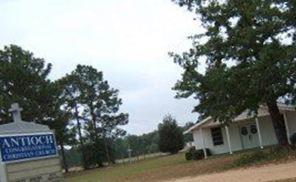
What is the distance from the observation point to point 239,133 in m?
53.8

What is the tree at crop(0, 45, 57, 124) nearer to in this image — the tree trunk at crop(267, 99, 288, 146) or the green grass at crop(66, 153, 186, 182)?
the green grass at crop(66, 153, 186, 182)

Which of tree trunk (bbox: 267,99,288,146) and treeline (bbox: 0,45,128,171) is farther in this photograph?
treeline (bbox: 0,45,128,171)

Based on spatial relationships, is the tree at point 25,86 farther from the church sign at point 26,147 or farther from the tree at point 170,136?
the church sign at point 26,147

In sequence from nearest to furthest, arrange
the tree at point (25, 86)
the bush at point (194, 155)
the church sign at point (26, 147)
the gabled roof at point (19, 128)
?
the church sign at point (26, 147)
the gabled roof at point (19, 128)
the bush at point (194, 155)
the tree at point (25, 86)

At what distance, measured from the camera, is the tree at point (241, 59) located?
30500 millimetres

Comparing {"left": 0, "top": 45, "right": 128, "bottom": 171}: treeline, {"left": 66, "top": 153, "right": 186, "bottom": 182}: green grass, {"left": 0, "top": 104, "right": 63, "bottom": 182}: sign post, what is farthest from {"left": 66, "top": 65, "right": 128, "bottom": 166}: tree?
{"left": 0, "top": 104, "right": 63, "bottom": 182}: sign post

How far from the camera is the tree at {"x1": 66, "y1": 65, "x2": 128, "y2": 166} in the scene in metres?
82.9

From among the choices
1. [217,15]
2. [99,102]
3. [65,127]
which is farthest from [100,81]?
[217,15]

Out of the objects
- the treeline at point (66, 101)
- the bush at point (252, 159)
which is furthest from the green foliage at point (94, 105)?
the bush at point (252, 159)

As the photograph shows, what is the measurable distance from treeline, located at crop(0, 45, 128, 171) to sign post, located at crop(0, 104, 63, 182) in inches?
1956

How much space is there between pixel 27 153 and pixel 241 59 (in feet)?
71.2

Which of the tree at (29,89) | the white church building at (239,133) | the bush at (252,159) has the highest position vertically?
the tree at (29,89)

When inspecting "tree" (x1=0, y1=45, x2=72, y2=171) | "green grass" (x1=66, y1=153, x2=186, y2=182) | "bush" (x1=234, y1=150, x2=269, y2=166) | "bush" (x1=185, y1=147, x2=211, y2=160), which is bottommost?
"bush" (x1=234, y1=150, x2=269, y2=166)

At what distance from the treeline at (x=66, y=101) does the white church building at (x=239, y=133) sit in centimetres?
1737
